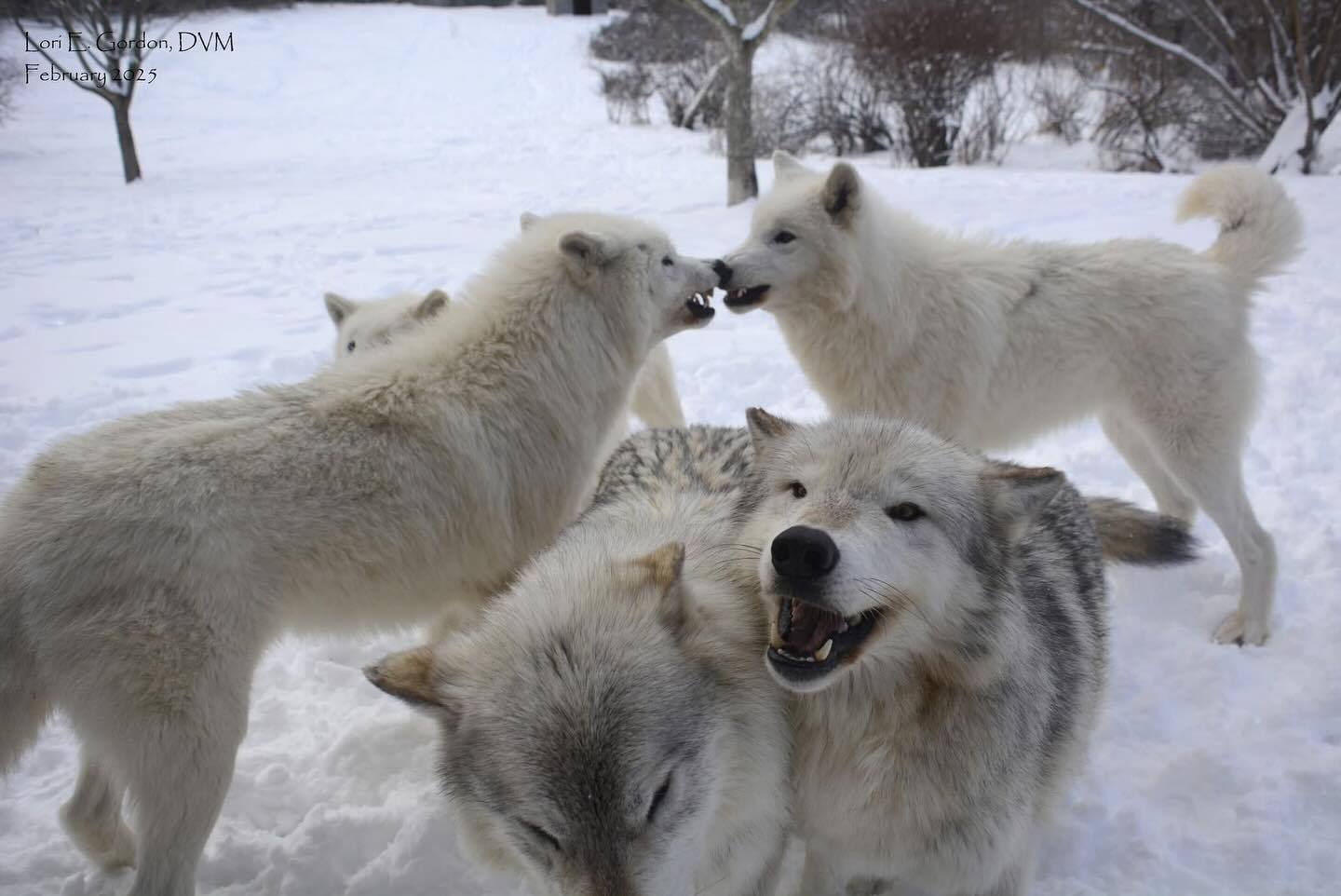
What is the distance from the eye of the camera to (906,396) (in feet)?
15.3

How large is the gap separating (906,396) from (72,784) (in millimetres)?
4126

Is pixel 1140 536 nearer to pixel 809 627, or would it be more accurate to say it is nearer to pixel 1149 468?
pixel 1149 468

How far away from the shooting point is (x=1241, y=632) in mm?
4297

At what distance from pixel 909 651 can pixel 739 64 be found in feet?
38.2

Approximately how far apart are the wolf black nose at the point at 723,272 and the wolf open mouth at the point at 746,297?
0.10 metres

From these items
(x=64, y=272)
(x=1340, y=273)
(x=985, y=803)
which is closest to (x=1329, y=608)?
(x=985, y=803)

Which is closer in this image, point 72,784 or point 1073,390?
point 72,784

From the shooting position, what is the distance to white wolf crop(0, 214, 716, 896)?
258cm

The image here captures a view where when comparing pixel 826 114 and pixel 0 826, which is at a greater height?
pixel 826 114

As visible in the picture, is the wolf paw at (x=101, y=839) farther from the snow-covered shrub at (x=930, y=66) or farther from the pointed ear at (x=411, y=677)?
the snow-covered shrub at (x=930, y=66)

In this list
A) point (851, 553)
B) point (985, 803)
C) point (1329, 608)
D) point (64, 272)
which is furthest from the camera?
point (64, 272)

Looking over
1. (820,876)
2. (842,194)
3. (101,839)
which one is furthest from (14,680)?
(842,194)

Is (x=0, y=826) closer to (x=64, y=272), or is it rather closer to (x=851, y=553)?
(x=851, y=553)

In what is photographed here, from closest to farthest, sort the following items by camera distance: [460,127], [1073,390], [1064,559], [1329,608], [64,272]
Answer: [1064,559]
[1329,608]
[1073,390]
[64,272]
[460,127]
